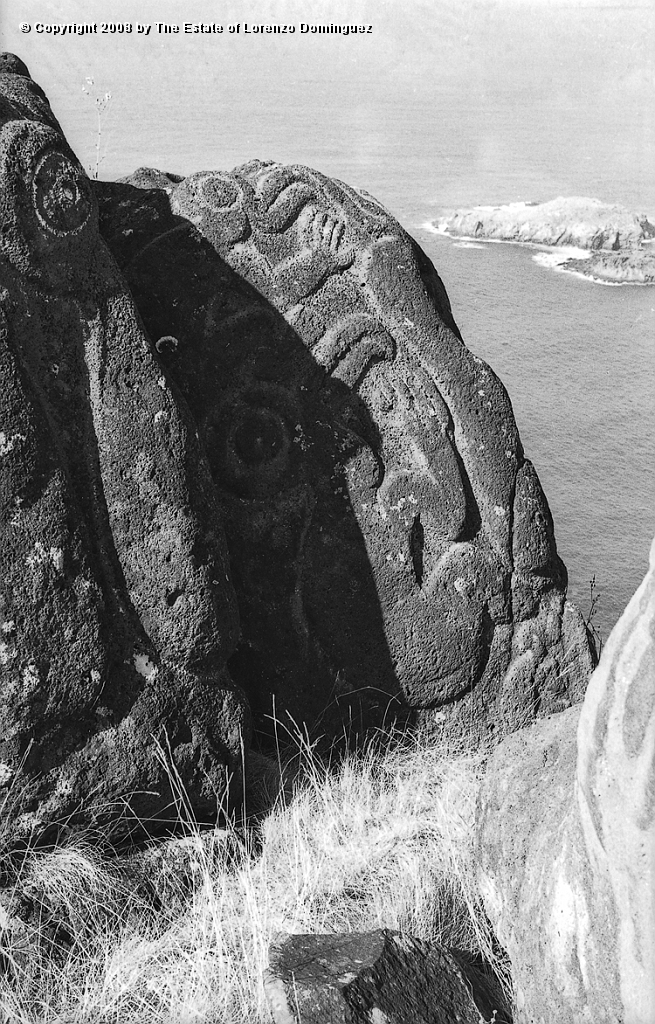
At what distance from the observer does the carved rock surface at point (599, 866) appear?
1.62m

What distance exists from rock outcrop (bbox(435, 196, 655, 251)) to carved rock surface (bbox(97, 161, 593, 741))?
14.1 ft

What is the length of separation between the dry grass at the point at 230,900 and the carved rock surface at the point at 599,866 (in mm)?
432

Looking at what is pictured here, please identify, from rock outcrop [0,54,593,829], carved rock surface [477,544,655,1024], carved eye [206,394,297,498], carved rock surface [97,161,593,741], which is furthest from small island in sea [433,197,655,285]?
carved rock surface [477,544,655,1024]

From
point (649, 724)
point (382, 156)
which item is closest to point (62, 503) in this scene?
point (649, 724)

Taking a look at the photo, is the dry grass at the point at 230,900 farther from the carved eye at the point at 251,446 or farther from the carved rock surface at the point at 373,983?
the carved eye at the point at 251,446

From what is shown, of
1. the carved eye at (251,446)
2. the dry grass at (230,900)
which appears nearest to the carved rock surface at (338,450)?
the carved eye at (251,446)

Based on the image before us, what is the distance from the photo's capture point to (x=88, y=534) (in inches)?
97.1

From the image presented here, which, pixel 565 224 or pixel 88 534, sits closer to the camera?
pixel 88 534

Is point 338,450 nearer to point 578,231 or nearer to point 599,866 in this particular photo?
point 599,866

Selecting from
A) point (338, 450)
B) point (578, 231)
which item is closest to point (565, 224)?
point (578, 231)

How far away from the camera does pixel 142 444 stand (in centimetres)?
250

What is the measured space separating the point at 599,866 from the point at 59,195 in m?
1.87

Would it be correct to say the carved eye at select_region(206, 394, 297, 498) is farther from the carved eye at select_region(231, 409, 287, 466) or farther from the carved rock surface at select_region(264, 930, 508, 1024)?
the carved rock surface at select_region(264, 930, 508, 1024)

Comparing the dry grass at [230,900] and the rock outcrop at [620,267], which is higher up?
the rock outcrop at [620,267]
